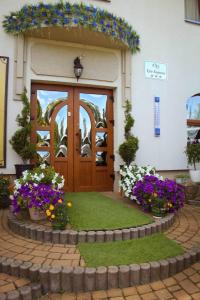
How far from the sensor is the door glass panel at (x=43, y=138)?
5.86 metres

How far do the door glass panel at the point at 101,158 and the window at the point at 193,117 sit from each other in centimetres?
251

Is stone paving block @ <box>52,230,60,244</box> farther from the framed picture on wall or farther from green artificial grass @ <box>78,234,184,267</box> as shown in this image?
the framed picture on wall

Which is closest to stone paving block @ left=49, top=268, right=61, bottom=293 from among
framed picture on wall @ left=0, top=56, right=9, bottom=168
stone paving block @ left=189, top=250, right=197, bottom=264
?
stone paving block @ left=189, top=250, right=197, bottom=264

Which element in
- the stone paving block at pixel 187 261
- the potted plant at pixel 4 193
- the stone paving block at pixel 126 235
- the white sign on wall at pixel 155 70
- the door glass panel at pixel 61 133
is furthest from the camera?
the white sign on wall at pixel 155 70

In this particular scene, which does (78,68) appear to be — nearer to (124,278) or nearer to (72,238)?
(72,238)

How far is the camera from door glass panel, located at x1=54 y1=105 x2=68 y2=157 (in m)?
5.96

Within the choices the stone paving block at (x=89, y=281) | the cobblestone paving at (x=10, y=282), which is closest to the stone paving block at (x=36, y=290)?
the cobblestone paving at (x=10, y=282)

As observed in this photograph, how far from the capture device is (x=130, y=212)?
4113mm

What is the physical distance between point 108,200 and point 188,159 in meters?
2.57

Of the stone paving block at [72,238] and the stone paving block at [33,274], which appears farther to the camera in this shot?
the stone paving block at [72,238]

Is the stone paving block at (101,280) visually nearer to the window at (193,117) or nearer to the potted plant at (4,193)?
the potted plant at (4,193)

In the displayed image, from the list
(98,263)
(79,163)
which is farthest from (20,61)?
(98,263)

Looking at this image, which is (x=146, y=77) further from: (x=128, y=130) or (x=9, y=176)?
(x=9, y=176)

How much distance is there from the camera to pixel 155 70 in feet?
21.6
